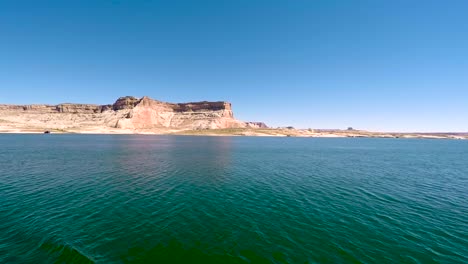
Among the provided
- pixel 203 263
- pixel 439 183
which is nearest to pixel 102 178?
pixel 203 263

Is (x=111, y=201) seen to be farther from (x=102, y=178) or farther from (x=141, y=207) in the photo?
(x=102, y=178)

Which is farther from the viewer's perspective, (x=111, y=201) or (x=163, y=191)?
(x=163, y=191)

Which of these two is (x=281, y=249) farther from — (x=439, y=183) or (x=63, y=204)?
(x=439, y=183)

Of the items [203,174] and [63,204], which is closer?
[63,204]

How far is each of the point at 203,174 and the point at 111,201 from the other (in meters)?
18.2

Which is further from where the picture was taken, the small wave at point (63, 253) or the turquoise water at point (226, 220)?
the turquoise water at point (226, 220)

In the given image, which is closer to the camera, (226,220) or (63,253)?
(63,253)

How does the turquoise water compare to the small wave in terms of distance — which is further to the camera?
the turquoise water

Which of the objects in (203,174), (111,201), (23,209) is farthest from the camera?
(203,174)

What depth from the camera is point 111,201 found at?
24953 mm

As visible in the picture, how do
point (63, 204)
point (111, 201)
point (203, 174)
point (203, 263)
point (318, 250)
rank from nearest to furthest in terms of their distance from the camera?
point (203, 263) → point (318, 250) → point (63, 204) → point (111, 201) → point (203, 174)

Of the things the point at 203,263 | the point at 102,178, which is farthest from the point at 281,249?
the point at 102,178

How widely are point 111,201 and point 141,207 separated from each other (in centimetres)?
442

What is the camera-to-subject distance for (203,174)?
135ft
